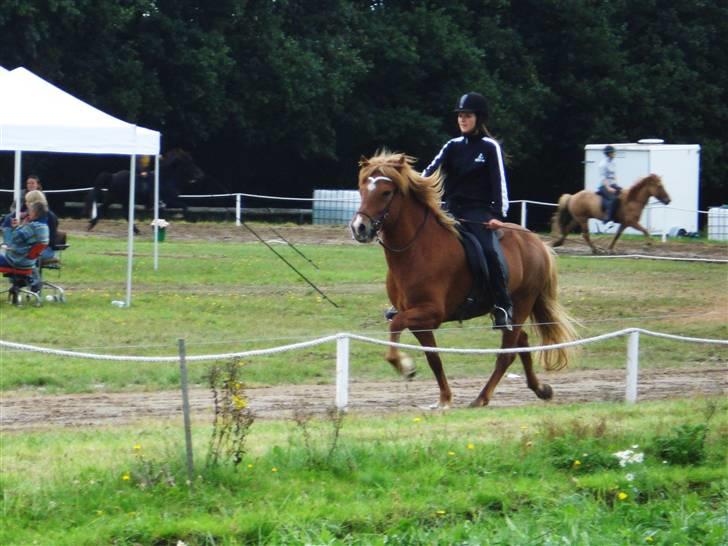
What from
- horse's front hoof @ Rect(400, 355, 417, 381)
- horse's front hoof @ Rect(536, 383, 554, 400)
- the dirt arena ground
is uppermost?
horse's front hoof @ Rect(400, 355, 417, 381)

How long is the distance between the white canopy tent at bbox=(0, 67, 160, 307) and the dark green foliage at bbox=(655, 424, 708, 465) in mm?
11135

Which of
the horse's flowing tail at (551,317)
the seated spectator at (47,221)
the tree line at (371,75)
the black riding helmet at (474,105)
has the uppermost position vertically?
the tree line at (371,75)

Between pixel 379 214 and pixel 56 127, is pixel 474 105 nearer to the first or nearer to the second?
pixel 379 214

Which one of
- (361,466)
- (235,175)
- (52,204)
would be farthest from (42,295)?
(235,175)

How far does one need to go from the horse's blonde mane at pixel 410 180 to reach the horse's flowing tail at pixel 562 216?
63.1ft

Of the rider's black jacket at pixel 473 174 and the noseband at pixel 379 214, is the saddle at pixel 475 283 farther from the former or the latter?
the noseband at pixel 379 214

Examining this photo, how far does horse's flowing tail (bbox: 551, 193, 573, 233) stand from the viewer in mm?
32000

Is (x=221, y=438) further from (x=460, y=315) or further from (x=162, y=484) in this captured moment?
(x=460, y=315)

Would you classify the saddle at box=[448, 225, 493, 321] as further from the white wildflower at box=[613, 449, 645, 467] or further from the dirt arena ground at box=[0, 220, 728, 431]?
the white wildflower at box=[613, 449, 645, 467]

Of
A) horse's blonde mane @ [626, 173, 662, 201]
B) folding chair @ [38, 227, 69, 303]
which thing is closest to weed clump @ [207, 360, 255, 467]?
folding chair @ [38, 227, 69, 303]

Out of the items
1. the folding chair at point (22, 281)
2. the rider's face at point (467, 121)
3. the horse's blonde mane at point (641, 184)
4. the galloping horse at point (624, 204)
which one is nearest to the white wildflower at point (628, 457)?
the rider's face at point (467, 121)

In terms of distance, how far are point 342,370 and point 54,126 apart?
9360 mm

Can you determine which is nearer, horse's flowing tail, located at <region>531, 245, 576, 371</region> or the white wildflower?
the white wildflower

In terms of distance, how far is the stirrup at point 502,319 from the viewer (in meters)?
13.4
